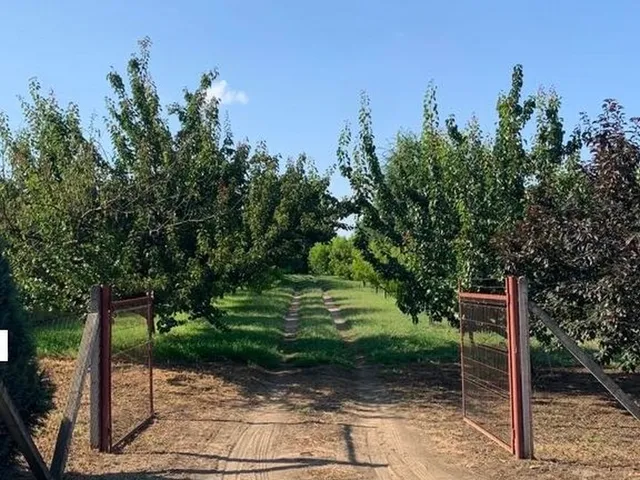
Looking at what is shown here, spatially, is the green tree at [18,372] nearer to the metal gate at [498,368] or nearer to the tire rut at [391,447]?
the tire rut at [391,447]

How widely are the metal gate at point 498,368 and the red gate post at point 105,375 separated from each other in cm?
406

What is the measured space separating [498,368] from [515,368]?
84cm

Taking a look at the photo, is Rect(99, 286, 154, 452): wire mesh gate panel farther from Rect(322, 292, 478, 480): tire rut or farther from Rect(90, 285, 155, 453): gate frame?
Rect(322, 292, 478, 480): tire rut

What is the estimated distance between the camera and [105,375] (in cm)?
799

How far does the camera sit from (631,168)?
9789mm

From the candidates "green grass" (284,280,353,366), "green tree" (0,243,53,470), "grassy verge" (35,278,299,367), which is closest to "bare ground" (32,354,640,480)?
"green tree" (0,243,53,470)

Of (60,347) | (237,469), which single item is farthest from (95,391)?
(60,347)

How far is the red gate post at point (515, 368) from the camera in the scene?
7.71 metres

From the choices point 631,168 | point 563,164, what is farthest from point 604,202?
point 563,164

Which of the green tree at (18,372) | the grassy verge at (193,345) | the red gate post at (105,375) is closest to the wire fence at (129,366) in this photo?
the red gate post at (105,375)

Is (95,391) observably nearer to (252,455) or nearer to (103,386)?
(103,386)

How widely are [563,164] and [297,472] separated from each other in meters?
8.24

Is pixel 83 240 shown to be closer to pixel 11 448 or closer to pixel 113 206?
pixel 113 206

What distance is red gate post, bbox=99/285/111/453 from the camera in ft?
26.0
